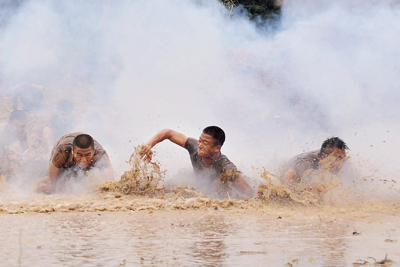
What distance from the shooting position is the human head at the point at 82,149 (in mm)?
7254

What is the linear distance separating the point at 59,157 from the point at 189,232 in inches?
128

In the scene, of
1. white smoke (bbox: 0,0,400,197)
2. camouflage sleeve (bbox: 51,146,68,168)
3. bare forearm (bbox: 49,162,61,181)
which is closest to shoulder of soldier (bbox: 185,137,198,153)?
camouflage sleeve (bbox: 51,146,68,168)

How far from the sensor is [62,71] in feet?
63.6

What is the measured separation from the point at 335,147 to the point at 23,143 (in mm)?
5390

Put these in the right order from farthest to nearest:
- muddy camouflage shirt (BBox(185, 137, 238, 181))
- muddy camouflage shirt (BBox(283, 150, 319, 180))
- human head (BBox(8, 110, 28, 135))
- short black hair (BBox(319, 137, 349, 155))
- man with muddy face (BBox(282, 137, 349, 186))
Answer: human head (BBox(8, 110, 28, 135)) → short black hair (BBox(319, 137, 349, 155)) → muddy camouflage shirt (BBox(283, 150, 319, 180)) → man with muddy face (BBox(282, 137, 349, 186)) → muddy camouflage shirt (BBox(185, 137, 238, 181))

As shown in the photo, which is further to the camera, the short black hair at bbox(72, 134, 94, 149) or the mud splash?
the short black hair at bbox(72, 134, 94, 149)

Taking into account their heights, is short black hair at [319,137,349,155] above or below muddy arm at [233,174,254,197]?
above

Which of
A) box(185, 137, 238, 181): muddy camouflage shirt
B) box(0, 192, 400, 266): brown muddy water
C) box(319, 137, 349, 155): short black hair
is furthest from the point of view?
box(319, 137, 349, 155): short black hair

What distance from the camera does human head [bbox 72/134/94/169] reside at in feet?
23.8

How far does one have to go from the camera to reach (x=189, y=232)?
15.1ft

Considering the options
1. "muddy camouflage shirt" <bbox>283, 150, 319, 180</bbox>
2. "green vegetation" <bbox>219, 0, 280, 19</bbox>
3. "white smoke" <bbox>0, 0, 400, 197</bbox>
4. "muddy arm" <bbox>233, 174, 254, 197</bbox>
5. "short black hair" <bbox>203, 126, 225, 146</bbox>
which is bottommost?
"muddy arm" <bbox>233, 174, 254, 197</bbox>

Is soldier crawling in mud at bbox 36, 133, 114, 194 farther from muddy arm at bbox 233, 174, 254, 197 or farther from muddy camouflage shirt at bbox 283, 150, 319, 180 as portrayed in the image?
muddy camouflage shirt at bbox 283, 150, 319, 180

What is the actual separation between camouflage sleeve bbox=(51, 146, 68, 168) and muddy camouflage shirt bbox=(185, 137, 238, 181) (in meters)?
1.51

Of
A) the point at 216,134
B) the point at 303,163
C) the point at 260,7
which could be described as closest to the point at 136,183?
the point at 216,134
